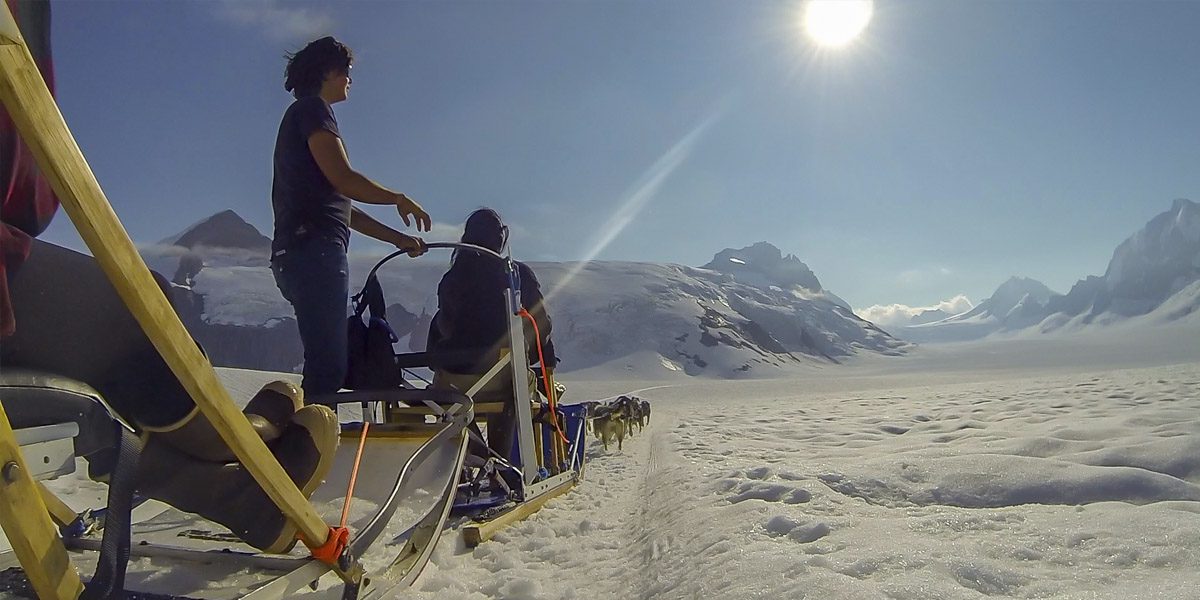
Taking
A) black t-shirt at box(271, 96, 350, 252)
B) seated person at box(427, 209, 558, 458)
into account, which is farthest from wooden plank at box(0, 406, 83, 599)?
seated person at box(427, 209, 558, 458)

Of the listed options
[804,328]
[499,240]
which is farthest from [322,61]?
[804,328]

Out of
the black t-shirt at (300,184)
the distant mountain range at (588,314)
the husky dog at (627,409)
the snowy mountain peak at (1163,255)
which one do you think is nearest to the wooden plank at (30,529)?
the black t-shirt at (300,184)

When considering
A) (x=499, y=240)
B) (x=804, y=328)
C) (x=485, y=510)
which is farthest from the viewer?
(x=804, y=328)

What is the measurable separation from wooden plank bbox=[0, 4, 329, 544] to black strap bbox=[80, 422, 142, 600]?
0.79 ft

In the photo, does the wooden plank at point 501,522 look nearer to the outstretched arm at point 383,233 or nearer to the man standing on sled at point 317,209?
the man standing on sled at point 317,209

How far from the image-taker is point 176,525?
7.77 feet

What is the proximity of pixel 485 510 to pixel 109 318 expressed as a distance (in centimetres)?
195

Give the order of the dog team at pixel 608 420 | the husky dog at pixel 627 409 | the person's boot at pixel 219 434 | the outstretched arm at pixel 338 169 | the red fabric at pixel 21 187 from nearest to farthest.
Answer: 1. the red fabric at pixel 21 187
2. the person's boot at pixel 219 434
3. the outstretched arm at pixel 338 169
4. the dog team at pixel 608 420
5. the husky dog at pixel 627 409

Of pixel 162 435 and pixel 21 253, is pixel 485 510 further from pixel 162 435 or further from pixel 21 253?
pixel 21 253

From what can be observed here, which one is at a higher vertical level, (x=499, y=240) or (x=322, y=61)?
(x=322, y=61)

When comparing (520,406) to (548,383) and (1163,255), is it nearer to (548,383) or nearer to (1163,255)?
(548,383)

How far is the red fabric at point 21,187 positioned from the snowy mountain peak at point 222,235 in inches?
2801

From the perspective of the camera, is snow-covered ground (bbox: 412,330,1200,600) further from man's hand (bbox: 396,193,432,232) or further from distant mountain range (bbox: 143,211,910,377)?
distant mountain range (bbox: 143,211,910,377)

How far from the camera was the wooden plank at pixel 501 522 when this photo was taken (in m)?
2.47
